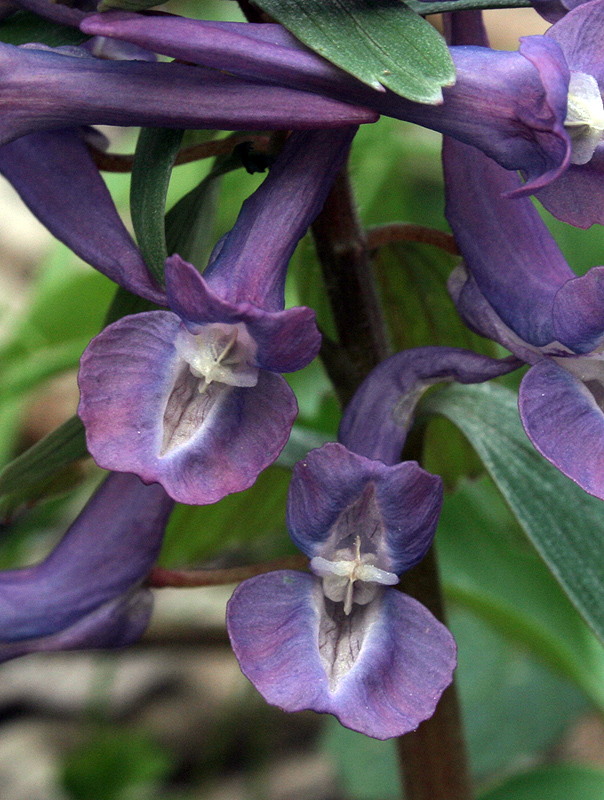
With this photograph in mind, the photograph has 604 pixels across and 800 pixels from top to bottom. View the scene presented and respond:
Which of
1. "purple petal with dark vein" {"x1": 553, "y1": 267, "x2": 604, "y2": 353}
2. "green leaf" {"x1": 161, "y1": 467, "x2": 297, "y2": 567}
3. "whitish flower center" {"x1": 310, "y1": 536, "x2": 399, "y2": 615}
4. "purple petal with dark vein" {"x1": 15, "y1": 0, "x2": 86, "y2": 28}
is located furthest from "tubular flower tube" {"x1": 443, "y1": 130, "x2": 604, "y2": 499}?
"green leaf" {"x1": 161, "y1": 467, "x2": 297, "y2": 567}

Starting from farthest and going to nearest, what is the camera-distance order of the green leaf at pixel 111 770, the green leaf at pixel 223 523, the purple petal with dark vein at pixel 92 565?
the green leaf at pixel 111 770 → the green leaf at pixel 223 523 → the purple petal with dark vein at pixel 92 565

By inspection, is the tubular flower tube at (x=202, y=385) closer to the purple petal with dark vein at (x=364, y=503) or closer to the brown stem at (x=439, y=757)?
the purple petal with dark vein at (x=364, y=503)

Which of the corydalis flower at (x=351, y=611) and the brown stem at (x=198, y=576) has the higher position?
the corydalis flower at (x=351, y=611)

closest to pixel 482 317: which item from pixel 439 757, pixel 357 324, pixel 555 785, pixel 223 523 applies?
pixel 357 324

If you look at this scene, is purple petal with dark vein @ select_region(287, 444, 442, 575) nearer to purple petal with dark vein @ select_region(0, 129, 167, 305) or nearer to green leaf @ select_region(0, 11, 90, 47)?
purple petal with dark vein @ select_region(0, 129, 167, 305)

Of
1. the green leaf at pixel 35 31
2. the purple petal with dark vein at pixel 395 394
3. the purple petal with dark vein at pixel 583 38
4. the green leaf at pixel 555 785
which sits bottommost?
the green leaf at pixel 555 785

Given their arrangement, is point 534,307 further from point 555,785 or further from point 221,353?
point 555,785

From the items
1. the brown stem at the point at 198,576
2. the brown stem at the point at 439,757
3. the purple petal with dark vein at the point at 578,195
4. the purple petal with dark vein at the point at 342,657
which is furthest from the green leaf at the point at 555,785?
the purple petal with dark vein at the point at 578,195
